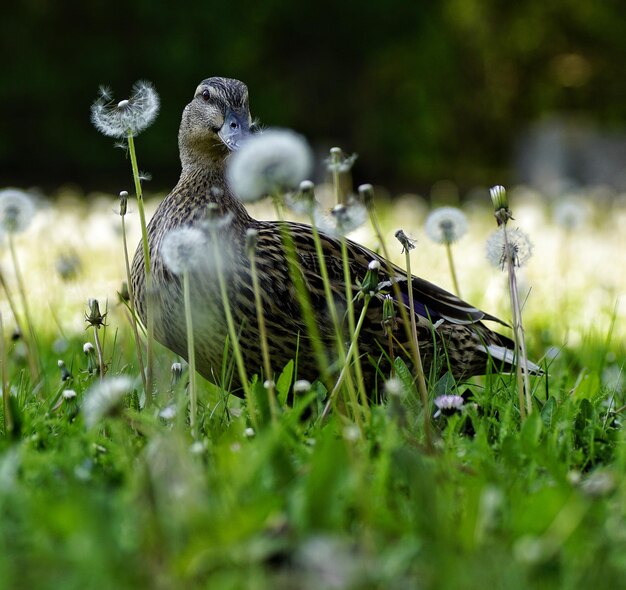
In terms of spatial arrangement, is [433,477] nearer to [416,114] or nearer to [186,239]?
[186,239]

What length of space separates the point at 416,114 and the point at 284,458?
1588cm

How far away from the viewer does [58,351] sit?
3.77 m

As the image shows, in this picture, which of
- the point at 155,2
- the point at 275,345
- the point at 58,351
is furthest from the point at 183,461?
the point at 155,2

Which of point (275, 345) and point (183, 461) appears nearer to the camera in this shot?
point (183, 461)

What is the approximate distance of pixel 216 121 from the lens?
331cm

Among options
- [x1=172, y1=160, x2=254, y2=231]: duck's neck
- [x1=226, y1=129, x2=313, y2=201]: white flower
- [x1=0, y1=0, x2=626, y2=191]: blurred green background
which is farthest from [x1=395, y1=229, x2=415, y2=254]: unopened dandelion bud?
[x1=0, y1=0, x2=626, y2=191]: blurred green background

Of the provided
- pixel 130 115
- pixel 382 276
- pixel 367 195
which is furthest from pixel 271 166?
pixel 382 276

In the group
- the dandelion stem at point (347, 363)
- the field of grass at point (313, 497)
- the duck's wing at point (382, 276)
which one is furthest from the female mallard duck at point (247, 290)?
the dandelion stem at point (347, 363)

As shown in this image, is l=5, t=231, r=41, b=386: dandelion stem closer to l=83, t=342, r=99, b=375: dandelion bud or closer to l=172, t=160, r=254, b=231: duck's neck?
Result: l=83, t=342, r=99, b=375: dandelion bud

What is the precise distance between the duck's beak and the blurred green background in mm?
10539

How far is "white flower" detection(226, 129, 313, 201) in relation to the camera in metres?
2.07

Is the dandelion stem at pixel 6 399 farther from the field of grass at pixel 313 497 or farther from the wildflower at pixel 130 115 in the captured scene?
the wildflower at pixel 130 115

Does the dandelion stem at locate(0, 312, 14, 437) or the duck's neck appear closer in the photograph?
the dandelion stem at locate(0, 312, 14, 437)

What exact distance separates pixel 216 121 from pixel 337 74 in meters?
13.3
